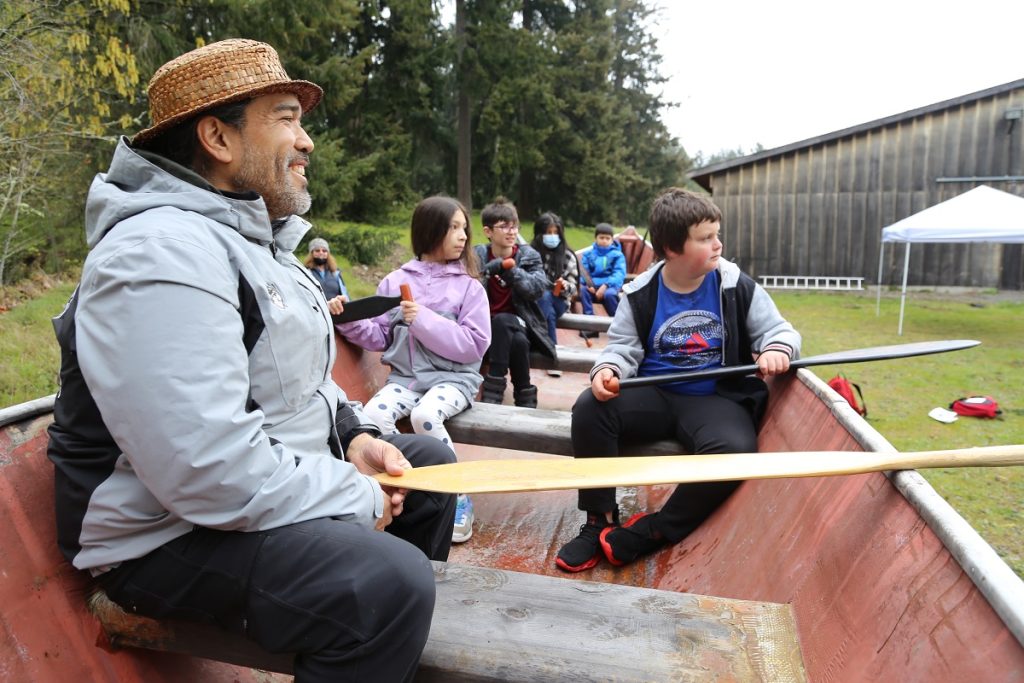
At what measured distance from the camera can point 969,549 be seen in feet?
4.15

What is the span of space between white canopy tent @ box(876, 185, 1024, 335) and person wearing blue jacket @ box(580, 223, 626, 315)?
4440mm

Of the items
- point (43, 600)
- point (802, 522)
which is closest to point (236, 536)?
point (43, 600)

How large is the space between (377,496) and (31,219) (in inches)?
323

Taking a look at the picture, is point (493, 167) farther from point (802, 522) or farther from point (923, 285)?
point (802, 522)

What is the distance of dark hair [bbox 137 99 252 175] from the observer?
159 centimetres

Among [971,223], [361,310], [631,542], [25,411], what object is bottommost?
[971,223]

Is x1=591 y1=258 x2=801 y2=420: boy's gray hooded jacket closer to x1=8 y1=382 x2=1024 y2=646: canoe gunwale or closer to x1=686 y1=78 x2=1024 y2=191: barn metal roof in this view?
x1=8 y1=382 x2=1024 y2=646: canoe gunwale

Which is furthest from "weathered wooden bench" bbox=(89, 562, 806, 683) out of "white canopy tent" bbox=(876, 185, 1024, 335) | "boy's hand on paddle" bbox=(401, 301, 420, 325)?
"white canopy tent" bbox=(876, 185, 1024, 335)

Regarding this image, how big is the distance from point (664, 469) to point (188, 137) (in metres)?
1.39

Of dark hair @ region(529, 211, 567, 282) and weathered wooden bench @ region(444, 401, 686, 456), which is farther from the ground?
dark hair @ region(529, 211, 567, 282)

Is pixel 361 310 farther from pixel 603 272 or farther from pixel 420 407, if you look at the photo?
pixel 603 272

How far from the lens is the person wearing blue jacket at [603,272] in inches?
318

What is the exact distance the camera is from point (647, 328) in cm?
289

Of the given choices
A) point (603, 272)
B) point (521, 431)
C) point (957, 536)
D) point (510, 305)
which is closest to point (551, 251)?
point (510, 305)
